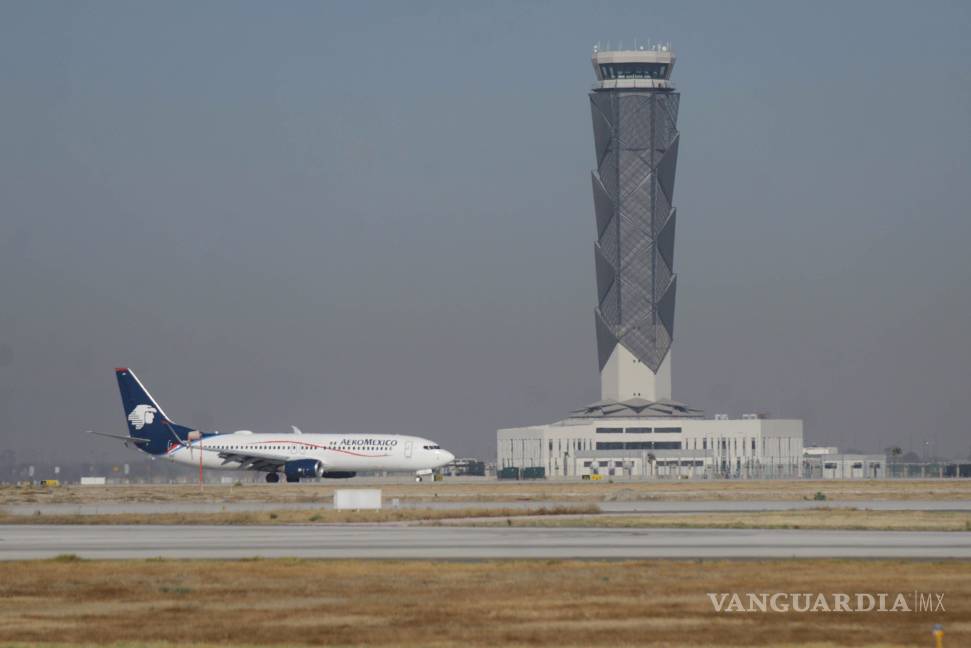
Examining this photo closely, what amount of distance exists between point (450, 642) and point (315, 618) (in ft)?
15.6

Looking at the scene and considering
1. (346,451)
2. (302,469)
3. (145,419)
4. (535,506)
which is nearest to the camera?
(535,506)

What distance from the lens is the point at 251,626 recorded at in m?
32.1

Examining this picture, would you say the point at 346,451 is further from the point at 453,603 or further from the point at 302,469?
the point at 453,603

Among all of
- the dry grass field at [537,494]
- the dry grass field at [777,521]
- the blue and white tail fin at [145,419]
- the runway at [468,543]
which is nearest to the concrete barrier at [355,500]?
the dry grass field at [777,521]

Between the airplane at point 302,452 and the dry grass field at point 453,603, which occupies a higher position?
the airplane at point 302,452

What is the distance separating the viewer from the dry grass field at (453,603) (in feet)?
99.2

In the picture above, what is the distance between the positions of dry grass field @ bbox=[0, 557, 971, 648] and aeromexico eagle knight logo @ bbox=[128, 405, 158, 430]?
9717cm

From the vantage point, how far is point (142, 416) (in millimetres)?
142250

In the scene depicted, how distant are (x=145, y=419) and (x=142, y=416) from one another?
0.50 meters

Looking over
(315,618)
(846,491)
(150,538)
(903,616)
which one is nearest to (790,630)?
(903,616)

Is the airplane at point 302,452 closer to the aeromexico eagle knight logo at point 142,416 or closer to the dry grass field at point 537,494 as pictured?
the aeromexico eagle knight logo at point 142,416

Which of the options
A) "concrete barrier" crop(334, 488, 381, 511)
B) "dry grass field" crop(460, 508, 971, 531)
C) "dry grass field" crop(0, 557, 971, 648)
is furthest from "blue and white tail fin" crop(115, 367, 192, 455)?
"dry grass field" crop(0, 557, 971, 648)

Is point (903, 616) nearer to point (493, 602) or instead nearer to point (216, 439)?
point (493, 602)

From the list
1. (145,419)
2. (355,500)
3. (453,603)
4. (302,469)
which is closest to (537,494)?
(355,500)
